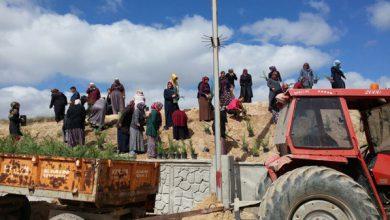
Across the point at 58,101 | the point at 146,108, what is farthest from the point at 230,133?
the point at 58,101

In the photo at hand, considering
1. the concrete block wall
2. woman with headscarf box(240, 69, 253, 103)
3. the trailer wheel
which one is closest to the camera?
the trailer wheel

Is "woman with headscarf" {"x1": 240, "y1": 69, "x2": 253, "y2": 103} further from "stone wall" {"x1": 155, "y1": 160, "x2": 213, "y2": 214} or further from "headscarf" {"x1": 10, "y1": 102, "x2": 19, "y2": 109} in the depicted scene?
"headscarf" {"x1": 10, "y1": 102, "x2": 19, "y2": 109}

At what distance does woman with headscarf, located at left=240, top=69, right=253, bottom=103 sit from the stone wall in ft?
28.7

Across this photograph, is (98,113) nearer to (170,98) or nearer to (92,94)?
(92,94)

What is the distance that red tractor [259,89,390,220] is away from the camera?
17.1ft

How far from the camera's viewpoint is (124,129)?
1502 cm

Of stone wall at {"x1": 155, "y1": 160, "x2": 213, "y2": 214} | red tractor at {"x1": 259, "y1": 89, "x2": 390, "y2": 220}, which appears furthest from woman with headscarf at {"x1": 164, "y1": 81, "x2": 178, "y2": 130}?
red tractor at {"x1": 259, "y1": 89, "x2": 390, "y2": 220}

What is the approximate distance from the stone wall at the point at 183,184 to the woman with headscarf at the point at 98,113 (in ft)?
21.4

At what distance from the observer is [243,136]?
1812cm

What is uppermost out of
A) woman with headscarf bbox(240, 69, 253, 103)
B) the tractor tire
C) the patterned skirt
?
woman with headscarf bbox(240, 69, 253, 103)

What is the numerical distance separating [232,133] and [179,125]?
3.10 metres

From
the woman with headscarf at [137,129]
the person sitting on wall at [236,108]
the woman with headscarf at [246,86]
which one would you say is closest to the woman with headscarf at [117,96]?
the woman with headscarf at [137,129]

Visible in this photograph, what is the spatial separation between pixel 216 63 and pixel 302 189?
21.6ft

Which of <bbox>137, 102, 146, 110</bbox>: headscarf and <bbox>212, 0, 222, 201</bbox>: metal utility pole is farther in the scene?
<bbox>137, 102, 146, 110</bbox>: headscarf
